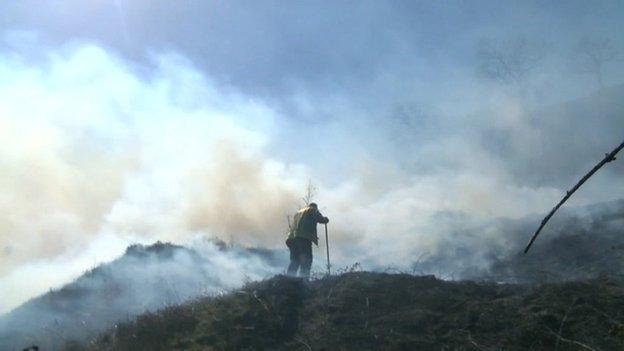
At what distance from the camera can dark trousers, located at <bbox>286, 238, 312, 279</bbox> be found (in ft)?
46.1

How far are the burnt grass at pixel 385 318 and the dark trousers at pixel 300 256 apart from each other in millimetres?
1545

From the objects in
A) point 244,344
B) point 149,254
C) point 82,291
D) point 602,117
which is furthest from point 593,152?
point 244,344

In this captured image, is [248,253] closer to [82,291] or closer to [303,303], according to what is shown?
[82,291]

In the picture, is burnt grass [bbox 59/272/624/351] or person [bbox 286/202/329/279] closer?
burnt grass [bbox 59/272/624/351]

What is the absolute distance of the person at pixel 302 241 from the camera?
1407 cm

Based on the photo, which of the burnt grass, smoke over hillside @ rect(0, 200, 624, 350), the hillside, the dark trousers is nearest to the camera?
the burnt grass

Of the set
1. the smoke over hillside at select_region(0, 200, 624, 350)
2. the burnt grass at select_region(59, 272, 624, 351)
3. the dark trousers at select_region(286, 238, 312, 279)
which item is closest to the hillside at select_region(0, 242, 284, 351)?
the smoke over hillside at select_region(0, 200, 624, 350)

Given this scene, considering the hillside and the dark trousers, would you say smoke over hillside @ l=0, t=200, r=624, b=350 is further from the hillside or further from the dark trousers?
the dark trousers

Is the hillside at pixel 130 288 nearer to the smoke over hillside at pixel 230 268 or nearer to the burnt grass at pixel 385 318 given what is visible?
the smoke over hillside at pixel 230 268

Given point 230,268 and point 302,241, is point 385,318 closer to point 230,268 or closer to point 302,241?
point 302,241

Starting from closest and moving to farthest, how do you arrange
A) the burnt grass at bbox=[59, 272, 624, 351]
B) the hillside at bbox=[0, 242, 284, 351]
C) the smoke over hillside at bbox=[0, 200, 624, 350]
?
the burnt grass at bbox=[59, 272, 624, 351], the smoke over hillside at bbox=[0, 200, 624, 350], the hillside at bbox=[0, 242, 284, 351]

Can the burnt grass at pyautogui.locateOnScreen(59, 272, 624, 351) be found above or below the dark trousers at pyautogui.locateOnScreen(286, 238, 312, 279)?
below

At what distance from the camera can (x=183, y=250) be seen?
21.9 m

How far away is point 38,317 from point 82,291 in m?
1.65
